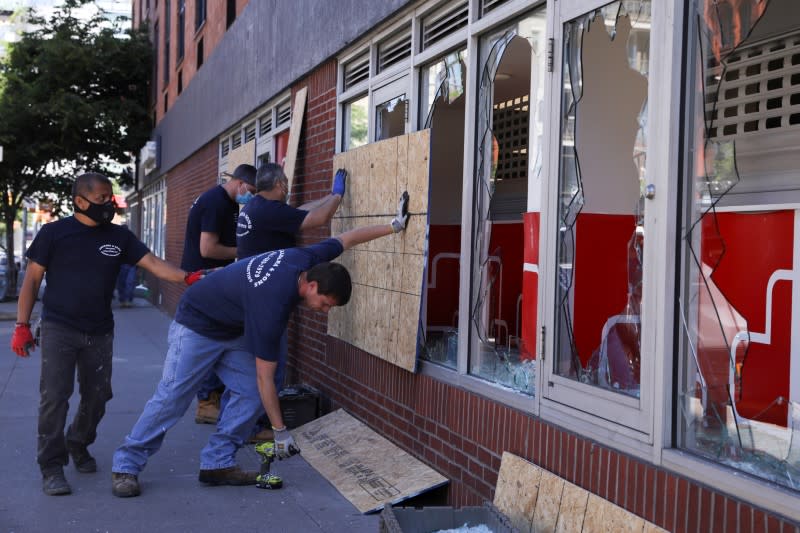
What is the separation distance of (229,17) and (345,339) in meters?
8.10

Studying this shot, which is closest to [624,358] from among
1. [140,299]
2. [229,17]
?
[229,17]

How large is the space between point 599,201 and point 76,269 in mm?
3082

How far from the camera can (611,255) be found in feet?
15.1

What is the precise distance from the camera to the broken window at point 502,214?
489cm

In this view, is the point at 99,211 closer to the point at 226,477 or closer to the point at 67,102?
the point at 226,477

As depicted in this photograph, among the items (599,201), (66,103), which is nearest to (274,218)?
(599,201)

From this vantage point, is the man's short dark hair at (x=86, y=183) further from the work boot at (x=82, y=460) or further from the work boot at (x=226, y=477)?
the work boot at (x=226, y=477)

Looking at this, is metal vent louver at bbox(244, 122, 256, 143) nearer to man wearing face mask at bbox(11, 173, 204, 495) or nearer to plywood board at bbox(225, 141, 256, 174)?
plywood board at bbox(225, 141, 256, 174)

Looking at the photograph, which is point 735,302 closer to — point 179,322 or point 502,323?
point 502,323

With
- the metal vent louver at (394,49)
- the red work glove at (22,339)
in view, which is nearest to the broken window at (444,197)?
the metal vent louver at (394,49)

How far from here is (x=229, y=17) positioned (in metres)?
13.8

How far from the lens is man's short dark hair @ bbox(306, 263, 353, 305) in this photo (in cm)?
456

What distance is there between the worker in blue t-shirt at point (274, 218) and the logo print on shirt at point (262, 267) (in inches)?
54.8

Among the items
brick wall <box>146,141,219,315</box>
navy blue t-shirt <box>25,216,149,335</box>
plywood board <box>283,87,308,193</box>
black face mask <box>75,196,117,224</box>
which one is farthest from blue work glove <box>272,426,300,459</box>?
brick wall <box>146,141,219,315</box>
